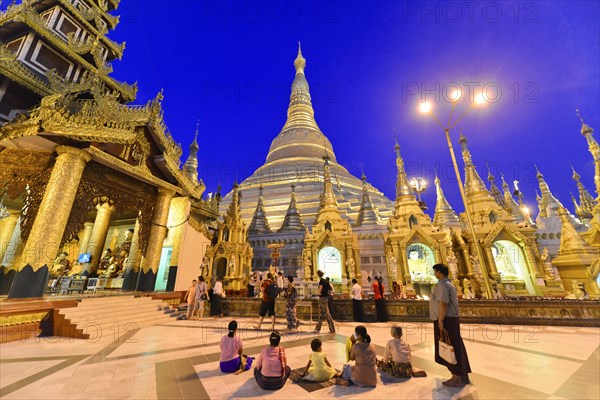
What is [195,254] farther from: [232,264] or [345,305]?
[345,305]

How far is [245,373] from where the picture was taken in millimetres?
3834

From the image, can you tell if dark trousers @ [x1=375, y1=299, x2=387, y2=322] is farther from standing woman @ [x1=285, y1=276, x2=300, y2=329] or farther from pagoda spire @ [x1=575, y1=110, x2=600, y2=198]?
pagoda spire @ [x1=575, y1=110, x2=600, y2=198]

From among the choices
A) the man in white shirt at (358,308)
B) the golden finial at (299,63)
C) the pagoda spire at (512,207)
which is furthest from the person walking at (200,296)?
the golden finial at (299,63)

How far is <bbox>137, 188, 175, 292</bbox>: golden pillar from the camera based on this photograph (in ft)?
35.1

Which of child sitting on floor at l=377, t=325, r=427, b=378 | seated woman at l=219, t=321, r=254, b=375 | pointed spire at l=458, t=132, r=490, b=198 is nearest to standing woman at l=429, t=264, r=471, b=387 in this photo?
child sitting on floor at l=377, t=325, r=427, b=378

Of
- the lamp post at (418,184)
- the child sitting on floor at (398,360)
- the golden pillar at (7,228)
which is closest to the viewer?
the child sitting on floor at (398,360)

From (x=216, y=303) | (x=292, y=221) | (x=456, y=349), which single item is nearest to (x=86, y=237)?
(x=216, y=303)

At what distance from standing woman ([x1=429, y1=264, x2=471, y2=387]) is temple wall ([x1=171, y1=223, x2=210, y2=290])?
475 inches

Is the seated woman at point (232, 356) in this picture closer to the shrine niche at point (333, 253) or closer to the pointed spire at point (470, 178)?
the shrine niche at point (333, 253)

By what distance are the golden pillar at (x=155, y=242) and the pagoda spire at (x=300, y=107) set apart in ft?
101

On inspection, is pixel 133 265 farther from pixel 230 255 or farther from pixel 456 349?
pixel 456 349

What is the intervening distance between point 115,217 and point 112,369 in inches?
569

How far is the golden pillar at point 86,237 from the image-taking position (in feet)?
46.5

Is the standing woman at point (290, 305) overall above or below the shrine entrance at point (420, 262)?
below
